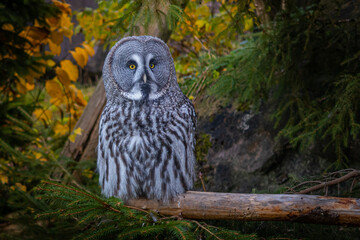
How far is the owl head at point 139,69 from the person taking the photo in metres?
1.75

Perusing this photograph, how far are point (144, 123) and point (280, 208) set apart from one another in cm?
80

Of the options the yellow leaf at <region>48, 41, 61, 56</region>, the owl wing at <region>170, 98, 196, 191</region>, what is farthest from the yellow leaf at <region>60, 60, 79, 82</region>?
the owl wing at <region>170, 98, 196, 191</region>

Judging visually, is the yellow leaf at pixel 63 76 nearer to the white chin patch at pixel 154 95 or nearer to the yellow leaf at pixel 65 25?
the yellow leaf at pixel 65 25

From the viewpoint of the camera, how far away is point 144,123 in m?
1.77

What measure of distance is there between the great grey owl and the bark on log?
0.30 metres

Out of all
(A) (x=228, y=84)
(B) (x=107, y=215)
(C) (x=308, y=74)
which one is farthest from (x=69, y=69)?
(C) (x=308, y=74)

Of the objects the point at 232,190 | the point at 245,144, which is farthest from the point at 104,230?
the point at 245,144

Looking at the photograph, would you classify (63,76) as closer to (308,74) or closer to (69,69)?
(69,69)

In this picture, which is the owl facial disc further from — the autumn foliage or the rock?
the rock

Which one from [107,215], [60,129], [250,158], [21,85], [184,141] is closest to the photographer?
[107,215]

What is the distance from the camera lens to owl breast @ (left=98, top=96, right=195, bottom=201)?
178 cm

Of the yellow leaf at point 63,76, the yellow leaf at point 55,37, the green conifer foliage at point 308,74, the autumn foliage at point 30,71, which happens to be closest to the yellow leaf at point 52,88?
the autumn foliage at point 30,71

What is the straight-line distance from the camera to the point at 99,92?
11.2 ft

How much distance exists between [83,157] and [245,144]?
1648 mm
